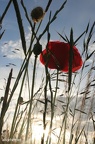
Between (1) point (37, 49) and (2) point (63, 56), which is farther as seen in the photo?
(2) point (63, 56)

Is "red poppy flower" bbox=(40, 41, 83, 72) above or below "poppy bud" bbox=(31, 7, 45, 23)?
above

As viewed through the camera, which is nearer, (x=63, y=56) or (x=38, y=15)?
(x=38, y=15)

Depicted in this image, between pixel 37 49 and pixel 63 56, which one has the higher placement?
pixel 63 56

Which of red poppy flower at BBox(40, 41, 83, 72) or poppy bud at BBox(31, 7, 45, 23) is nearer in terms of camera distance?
poppy bud at BBox(31, 7, 45, 23)

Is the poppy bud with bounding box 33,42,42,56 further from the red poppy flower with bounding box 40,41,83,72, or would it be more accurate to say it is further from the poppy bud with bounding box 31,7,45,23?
the red poppy flower with bounding box 40,41,83,72

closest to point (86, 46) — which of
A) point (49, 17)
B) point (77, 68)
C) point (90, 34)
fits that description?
point (90, 34)

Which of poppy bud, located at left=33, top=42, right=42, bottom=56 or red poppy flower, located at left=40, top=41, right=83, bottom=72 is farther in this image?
red poppy flower, located at left=40, top=41, right=83, bottom=72

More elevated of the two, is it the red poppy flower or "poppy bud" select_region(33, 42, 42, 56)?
the red poppy flower

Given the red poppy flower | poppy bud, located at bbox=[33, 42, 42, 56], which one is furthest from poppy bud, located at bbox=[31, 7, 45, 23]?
the red poppy flower

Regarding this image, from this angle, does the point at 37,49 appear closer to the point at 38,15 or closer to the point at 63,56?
the point at 38,15

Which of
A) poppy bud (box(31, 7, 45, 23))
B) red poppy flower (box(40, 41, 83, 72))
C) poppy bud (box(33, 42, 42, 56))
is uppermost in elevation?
red poppy flower (box(40, 41, 83, 72))

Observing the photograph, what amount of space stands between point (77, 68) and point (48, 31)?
682 millimetres

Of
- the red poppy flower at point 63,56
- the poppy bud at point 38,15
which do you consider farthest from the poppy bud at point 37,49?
the red poppy flower at point 63,56

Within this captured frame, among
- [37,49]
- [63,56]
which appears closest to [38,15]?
[37,49]
